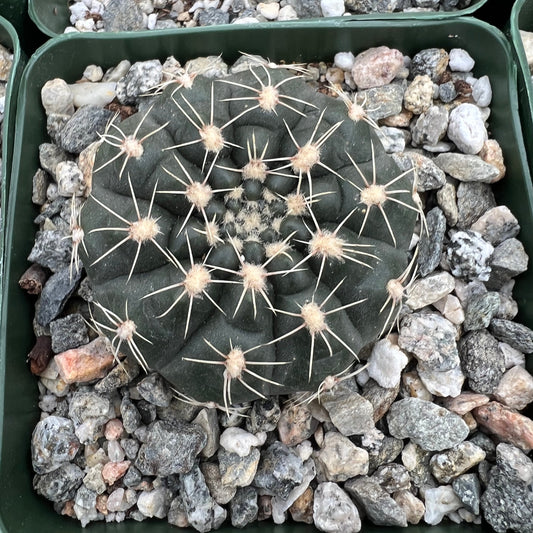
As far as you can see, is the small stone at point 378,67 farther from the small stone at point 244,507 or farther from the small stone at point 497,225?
the small stone at point 244,507

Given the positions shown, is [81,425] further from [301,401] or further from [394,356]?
[394,356]

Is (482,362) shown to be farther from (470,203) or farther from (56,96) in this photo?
(56,96)

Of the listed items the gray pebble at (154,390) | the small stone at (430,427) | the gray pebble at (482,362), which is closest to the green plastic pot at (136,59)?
the gray pebble at (482,362)

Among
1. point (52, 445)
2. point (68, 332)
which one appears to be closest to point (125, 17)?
point (68, 332)

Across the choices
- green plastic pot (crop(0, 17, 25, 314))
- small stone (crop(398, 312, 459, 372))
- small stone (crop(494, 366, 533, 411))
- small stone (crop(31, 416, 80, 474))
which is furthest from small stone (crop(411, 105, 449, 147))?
small stone (crop(31, 416, 80, 474))

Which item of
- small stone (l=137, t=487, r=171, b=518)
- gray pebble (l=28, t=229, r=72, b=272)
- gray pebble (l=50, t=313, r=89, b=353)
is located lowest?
small stone (l=137, t=487, r=171, b=518)

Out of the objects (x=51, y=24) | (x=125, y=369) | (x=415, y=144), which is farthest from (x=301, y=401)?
(x=51, y=24)

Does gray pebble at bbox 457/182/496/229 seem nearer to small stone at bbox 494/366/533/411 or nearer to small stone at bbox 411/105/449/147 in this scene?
small stone at bbox 411/105/449/147
